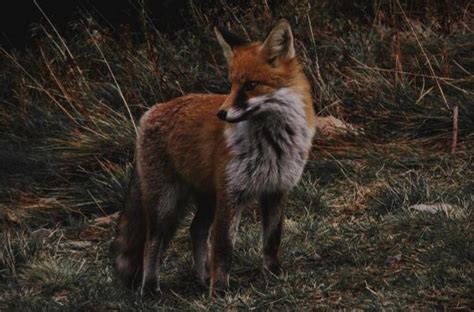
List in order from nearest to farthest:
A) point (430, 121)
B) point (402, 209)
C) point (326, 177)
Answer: point (402, 209)
point (326, 177)
point (430, 121)

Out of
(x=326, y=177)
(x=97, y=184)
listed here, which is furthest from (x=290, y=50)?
(x=97, y=184)

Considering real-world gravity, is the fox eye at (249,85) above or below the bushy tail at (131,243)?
above

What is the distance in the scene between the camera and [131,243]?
5762 mm

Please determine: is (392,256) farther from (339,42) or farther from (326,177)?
(339,42)

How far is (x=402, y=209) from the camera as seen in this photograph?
20.4ft

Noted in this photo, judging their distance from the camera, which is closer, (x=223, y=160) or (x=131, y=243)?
(x=223, y=160)

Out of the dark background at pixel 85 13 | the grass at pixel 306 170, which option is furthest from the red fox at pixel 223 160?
the dark background at pixel 85 13

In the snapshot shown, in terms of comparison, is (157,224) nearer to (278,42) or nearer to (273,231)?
(273,231)

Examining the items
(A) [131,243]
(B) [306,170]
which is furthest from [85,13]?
(A) [131,243]

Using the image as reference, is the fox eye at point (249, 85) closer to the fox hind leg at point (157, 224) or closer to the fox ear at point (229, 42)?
the fox ear at point (229, 42)

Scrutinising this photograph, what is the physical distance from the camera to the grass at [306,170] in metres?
5.14

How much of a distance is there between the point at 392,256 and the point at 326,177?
2083 millimetres

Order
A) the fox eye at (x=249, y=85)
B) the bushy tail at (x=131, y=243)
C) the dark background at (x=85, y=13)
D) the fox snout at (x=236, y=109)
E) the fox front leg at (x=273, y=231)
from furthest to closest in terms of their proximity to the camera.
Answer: the dark background at (x=85, y=13), the bushy tail at (x=131, y=243), the fox front leg at (x=273, y=231), the fox eye at (x=249, y=85), the fox snout at (x=236, y=109)

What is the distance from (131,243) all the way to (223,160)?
0.95 metres
